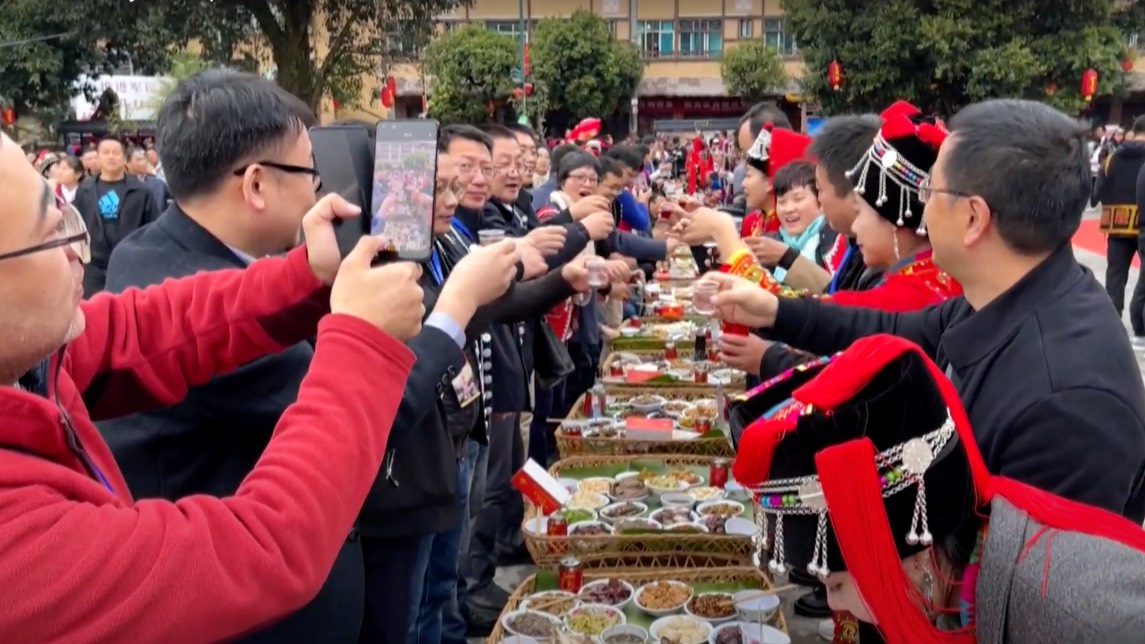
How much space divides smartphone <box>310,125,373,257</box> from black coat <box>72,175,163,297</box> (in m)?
6.15

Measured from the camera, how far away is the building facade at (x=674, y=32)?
104 feet

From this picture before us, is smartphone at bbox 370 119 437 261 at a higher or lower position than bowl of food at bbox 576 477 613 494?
higher

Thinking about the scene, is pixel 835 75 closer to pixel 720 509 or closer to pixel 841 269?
pixel 841 269

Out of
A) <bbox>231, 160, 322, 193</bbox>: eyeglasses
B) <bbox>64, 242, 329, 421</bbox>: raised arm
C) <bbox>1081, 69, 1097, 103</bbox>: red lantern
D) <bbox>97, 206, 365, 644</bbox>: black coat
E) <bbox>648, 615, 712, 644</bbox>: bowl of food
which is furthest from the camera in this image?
<bbox>1081, 69, 1097, 103</bbox>: red lantern

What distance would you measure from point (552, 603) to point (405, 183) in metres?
2.14

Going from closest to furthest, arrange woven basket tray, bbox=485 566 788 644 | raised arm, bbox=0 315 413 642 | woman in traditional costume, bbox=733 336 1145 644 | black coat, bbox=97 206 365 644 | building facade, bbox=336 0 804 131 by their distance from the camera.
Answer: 1. raised arm, bbox=0 315 413 642
2. woman in traditional costume, bbox=733 336 1145 644
3. black coat, bbox=97 206 365 644
4. woven basket tray, bbox=485 566 788 644
5. building facade, bbox=336 0 804 131

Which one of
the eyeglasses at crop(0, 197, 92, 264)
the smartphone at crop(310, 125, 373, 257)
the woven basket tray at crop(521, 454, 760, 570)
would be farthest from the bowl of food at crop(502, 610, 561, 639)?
the eyeglasses at crop(0, 197, 92, 264)

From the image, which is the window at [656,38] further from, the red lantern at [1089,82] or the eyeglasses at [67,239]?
the eyeglasses at [67,239]

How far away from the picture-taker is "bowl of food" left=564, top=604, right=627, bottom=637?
3.02m

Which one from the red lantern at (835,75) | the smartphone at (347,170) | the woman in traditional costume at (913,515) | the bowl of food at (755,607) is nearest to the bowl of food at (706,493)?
the bowl of food at (755,607)

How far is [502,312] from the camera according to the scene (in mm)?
2980

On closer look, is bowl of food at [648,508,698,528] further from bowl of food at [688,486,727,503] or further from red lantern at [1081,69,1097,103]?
red lantern at [1081,69,1097,103]

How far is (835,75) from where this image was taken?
19.0m

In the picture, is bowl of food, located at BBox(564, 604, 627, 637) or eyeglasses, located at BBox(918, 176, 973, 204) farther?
bowl of food, located at BBox(564, 604, 627, 637)
